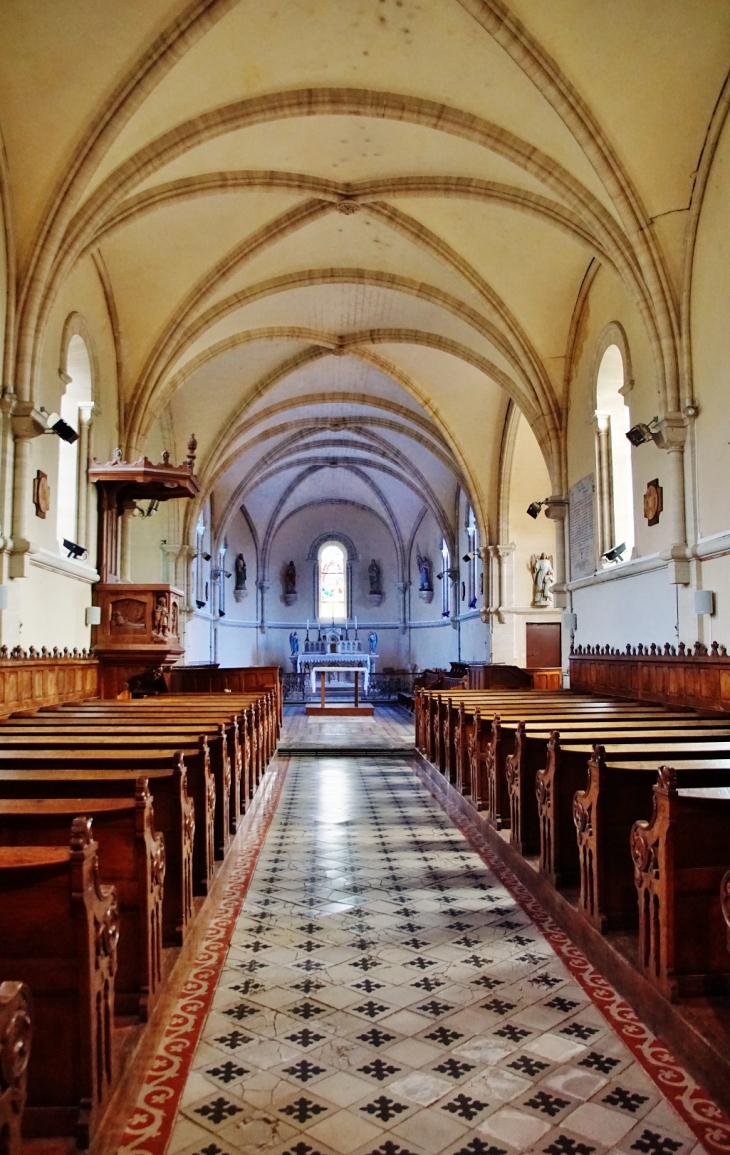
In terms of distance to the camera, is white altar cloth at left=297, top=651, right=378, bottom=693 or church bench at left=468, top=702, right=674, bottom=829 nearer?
church bench at left=468, top=702, right=674, bottom=829

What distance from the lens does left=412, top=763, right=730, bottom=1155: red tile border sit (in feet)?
8.89

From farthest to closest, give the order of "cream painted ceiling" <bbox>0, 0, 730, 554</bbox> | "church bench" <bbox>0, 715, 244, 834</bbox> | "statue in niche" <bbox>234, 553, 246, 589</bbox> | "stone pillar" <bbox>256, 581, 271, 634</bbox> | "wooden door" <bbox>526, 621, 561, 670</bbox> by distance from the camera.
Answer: "stone pillar" <bbox>256, 581, 271, 634</bbox> → "statue in niche" <bbox>234, 553, 246, 589</bbox> → "wooden door" <bbox>526, 621, 561, 670</bbox> → "cream painted ceiling" <bbox>0, 0, 730, 554</bbox> → "church bench" <bbox>0, 715, 244, 834</bbox>

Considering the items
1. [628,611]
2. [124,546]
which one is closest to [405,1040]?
[628,611]

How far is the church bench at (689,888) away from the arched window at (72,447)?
9.49 m

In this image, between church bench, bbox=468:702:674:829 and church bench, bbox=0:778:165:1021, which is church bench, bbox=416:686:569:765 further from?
church bench, bbox=0:778:165:1021

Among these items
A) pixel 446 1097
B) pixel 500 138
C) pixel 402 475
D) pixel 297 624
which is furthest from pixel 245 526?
pixel 446 1097

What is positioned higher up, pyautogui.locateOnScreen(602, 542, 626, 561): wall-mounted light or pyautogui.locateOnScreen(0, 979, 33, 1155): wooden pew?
pyautogui.locateOnScreen(602, 542, 626, 561): wall-mounted light

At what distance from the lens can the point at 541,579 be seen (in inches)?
787

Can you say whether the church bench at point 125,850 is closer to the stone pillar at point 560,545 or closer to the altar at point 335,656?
the stone pillar at point 560,545

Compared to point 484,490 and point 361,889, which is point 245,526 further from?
point 361,889

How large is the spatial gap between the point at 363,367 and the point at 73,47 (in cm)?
1169

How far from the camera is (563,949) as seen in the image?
4367 millimetres

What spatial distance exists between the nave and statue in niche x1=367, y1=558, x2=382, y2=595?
25.9 m

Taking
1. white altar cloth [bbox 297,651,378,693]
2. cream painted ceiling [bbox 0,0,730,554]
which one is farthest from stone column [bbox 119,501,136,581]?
white altar cloth [bbox 297,651,378,693]
